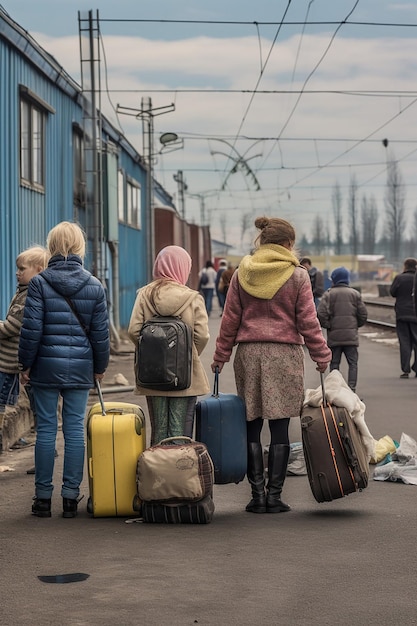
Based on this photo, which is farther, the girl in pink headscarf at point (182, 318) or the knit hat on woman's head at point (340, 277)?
the knit hat on woman's head at point (340, 277)

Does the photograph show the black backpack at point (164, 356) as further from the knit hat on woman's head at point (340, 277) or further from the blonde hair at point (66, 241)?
the knit hat on woman's head at point (340, 277)

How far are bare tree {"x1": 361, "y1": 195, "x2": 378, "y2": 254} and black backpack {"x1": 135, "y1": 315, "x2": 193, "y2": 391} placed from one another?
164 metres

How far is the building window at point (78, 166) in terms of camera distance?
2181cm

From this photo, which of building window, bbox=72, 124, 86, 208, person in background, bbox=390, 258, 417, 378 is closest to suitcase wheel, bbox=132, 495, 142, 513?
person in background, bbox=390, 258, 417, 378

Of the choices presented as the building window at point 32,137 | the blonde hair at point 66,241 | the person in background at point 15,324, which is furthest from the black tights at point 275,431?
the building window at point 32,137

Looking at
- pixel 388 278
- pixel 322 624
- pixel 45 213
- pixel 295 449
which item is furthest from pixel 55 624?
pixel 388 278

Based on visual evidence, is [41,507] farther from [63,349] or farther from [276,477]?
[276,477]

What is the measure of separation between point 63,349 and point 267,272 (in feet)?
4.29

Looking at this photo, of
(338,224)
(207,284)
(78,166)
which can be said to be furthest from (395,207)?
(78,166)

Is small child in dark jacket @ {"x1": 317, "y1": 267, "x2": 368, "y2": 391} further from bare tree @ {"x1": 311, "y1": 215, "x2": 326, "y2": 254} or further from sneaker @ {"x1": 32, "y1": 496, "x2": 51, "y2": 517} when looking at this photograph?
bare tree @ {"x1": 311, "y1": 215, "x2": 326, "y2": 254}

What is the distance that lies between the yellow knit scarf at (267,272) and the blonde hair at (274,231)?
74 mm

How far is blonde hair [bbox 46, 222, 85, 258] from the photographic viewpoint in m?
7.36

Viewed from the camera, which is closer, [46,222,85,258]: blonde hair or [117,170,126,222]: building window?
[46,222,85,258]: blonde hair

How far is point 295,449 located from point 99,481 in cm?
256
